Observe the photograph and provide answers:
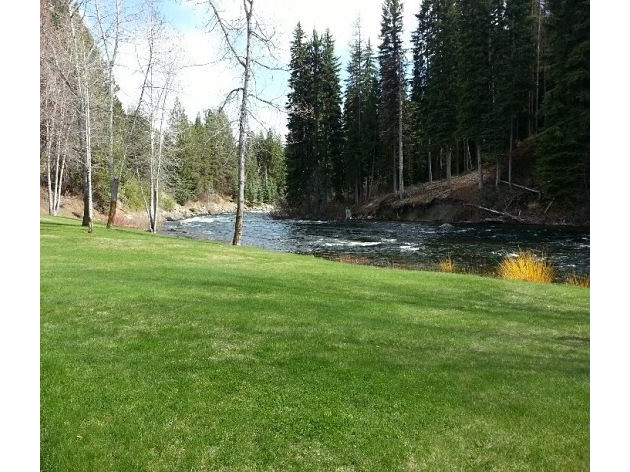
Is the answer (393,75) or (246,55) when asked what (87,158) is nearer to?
(246,55)

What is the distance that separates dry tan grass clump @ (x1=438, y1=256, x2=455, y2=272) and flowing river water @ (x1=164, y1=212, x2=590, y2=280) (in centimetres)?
25

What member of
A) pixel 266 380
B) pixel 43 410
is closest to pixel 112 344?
pixel 43 410

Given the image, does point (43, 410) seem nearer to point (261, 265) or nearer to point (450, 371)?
point (450, 371)

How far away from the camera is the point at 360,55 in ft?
167

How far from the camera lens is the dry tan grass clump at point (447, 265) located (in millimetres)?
15534

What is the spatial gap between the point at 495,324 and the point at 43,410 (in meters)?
5.90

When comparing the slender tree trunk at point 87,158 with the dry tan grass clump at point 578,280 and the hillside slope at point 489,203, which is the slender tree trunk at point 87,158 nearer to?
the dry tan grass clump at point 578,280

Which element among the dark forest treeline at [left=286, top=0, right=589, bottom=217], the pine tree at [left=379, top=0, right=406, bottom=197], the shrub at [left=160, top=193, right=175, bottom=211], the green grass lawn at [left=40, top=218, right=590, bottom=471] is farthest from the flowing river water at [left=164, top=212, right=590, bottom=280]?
the shrub at [left=160, top=193, right=175, bottom=211]

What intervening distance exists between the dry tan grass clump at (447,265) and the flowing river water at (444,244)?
0.83ft

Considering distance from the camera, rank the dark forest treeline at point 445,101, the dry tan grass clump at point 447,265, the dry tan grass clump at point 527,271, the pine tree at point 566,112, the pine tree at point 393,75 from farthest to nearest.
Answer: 1. the pine tree at point 393,75
2. the dark forest treeline at point 445,101
3. the pine tree at point 566,112
4. the dry tan grass clump at point 447,265
5. the dry tan grass clump at point 527,271

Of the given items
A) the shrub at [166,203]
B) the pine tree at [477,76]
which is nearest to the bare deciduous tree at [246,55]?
the pine tree at [477,76]

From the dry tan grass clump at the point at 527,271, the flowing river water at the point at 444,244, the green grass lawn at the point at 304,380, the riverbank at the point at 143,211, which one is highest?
the riverbank at the point at 143,211

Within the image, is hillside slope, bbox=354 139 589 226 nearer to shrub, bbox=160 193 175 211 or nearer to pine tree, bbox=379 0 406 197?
pine tree, bbox=379 0 406 197
